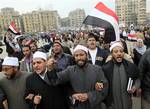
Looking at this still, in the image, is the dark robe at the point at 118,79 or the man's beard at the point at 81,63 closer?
the man's beard at the point at 81,63

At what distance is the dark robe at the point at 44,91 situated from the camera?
Result: 4.04 m

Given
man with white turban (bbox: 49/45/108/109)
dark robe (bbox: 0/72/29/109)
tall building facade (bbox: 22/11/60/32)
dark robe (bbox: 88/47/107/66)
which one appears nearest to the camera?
man with white turban (bbox: 49/45/108/109)

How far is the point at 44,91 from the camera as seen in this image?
4.03 meters

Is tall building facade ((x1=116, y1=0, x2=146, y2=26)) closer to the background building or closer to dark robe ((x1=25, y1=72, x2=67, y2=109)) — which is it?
the background building

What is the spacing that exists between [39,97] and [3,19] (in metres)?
135

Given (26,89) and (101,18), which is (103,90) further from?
(101,18)

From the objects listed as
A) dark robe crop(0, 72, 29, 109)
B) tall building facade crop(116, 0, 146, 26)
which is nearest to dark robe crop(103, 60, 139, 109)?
dark robe crop(0, 72, 29, 109)

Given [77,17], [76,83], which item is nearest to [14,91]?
[76,83]

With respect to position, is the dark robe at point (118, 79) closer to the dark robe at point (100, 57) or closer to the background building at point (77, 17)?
the dark robe at point (100, 57)

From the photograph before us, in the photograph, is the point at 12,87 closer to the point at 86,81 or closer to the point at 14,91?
the point at 14,91

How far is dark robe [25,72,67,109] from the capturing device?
13.2 ft

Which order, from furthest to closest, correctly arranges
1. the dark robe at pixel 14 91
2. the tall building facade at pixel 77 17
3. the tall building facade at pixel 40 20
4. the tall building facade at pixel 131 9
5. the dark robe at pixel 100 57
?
the tall building facade at pixel 77 17
the tall building facade at pixel 40 20
the tall building facade at pixel 131 9
the dark robe at pixel 100 57
the dark robe at pixel 14 91

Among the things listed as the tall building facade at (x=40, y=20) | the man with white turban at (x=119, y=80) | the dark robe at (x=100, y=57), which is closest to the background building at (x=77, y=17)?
the tall building facade at (x=40, y=20)

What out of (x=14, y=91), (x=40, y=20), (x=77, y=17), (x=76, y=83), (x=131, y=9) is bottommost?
(x=40, y=20)
